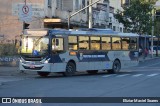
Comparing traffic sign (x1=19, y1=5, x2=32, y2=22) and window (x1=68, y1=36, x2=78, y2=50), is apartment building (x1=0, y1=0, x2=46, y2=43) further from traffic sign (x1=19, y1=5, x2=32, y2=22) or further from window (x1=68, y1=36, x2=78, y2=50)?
window (x1=68, y1=36, x2=78, y2=50)

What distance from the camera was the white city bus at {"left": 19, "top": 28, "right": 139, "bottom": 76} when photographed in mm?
26922

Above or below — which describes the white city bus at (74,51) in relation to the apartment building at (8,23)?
below

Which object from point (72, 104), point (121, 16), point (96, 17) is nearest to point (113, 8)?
point (121, 16)

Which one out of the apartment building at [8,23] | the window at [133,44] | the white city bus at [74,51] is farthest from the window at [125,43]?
the apartment building at [8,23]

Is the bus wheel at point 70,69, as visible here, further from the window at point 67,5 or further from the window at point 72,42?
the window at point 67,5

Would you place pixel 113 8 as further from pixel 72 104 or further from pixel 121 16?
pixel 72 104

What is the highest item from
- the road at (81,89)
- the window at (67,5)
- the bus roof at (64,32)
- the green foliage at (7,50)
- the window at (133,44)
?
the window at (67,5)

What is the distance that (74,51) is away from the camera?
2841 centimetres

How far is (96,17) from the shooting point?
56.1 m

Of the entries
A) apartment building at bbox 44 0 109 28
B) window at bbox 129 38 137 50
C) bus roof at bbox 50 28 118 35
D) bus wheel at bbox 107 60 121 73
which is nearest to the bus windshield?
bus roof at bbox 50 28 118 35

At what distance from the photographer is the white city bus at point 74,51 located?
26.9 meters

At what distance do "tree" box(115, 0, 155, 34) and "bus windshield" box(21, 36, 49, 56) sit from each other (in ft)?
109

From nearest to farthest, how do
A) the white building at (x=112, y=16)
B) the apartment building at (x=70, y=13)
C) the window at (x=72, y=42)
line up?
the window at (x=72, y=42)
the apartment building at (x=70, y=13)
the white building at (x=112, y=16)

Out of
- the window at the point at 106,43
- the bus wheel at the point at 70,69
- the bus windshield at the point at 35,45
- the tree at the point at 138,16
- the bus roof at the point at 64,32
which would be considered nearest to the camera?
the bus windshield at the point at 35,45
